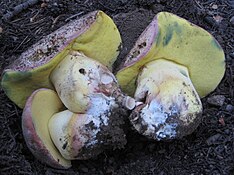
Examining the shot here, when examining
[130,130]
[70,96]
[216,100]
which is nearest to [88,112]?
[70,96]

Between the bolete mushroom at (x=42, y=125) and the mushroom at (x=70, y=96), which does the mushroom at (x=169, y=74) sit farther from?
the bolete mushroom at (x=42, y=125)

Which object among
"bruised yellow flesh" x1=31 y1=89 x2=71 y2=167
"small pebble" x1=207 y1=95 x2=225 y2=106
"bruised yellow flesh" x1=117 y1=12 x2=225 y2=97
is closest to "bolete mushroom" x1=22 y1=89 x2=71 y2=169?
"bruised yellow flesh" x1=31 y1=89 x2=71 y2=167

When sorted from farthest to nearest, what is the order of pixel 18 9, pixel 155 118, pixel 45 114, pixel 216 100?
pixel 18 9, pixel 216 100, pixel 45 114, pixel 155 118

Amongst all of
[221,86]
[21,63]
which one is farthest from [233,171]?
[21,63]

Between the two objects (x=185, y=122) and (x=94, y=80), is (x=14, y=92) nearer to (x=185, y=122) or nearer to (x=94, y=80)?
(x=94, y=80)

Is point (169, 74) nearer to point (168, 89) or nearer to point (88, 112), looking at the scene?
point (168, 89)

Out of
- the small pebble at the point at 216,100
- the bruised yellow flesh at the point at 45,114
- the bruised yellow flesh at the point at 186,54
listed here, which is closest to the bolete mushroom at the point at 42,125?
the bruised yellow flesh at the point at 45,114
